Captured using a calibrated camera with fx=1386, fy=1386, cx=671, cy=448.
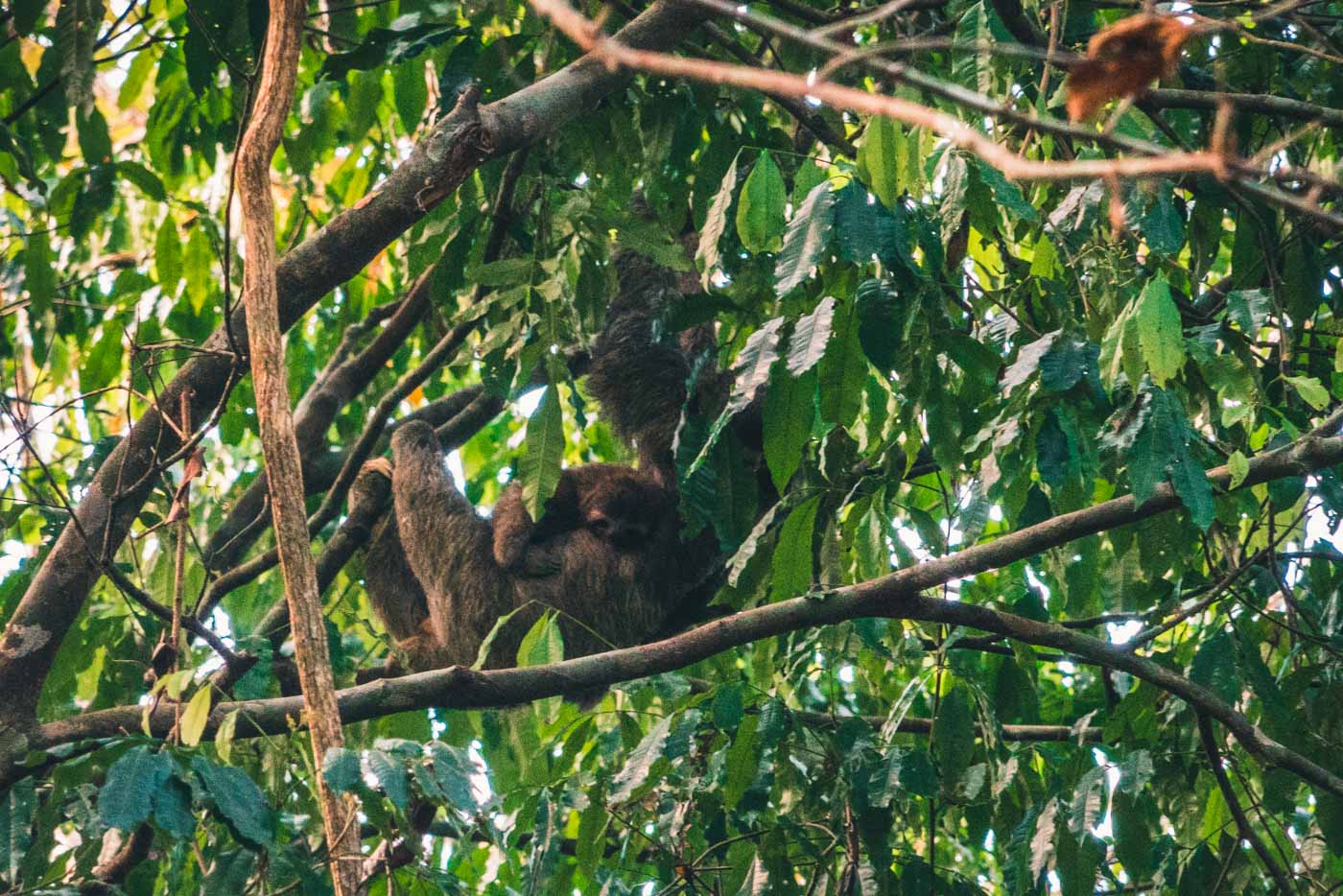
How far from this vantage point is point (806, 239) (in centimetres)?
397

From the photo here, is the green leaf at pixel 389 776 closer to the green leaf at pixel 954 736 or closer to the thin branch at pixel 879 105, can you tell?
the green leaf at pixel 954 736

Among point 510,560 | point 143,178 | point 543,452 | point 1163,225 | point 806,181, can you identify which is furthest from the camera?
point 510,560

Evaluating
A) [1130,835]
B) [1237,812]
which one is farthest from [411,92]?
[1237,812]

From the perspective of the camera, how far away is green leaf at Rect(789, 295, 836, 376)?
13.2ft

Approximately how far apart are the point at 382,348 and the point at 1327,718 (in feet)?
15.6

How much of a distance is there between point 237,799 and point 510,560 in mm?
3647

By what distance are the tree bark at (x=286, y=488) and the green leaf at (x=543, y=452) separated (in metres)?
1.73

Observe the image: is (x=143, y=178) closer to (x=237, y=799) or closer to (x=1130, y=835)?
(x=237, y=799)

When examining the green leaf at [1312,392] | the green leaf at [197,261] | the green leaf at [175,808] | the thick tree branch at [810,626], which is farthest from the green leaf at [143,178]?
the green leaf at [1312,392]

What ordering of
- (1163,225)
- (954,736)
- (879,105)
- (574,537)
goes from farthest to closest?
(574,537), (954,736), (1163,225), (879,105)

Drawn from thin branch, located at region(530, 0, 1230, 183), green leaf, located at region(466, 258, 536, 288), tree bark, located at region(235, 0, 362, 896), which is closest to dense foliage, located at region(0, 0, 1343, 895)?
green leaf, located at region(466, 258, 536, 288)

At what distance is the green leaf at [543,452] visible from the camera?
17.6ft

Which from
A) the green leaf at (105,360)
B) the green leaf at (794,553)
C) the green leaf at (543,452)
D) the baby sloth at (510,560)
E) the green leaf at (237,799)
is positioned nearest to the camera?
the green leaf at (237,799)

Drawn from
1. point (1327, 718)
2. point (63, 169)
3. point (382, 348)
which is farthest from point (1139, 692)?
point (63, 169)
